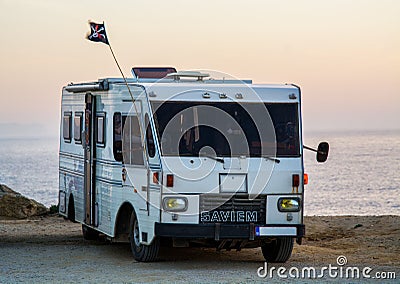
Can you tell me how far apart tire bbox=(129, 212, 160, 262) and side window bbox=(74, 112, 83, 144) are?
2.85 m

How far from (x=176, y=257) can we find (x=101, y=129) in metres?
2.37

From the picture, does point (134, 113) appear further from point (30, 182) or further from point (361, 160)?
point (361, 160)

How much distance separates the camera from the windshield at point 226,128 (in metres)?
15.5

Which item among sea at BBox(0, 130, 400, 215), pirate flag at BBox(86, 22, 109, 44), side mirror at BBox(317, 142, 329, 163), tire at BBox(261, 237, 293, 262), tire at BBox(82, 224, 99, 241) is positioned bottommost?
sea at BBox(0, 130, 400, 215)

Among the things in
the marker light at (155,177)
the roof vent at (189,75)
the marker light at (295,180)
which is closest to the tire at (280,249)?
the marker light at (295,180)

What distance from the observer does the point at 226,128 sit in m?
15.7

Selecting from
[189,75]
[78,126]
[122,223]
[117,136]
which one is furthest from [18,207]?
[189,75]

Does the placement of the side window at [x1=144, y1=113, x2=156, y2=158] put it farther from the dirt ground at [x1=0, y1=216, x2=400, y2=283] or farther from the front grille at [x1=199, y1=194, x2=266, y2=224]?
the dirt ground at [x1=0, y1=216, x2=400, y2=283]

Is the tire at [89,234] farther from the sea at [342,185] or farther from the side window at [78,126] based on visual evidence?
the sea at [342,185]

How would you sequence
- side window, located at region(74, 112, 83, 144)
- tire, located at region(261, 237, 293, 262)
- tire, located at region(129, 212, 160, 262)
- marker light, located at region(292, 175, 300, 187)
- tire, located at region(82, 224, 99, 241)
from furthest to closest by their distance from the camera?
tire, located at region(82, 224, 99, 241) < side window, located at region(74, 112, 83, 144) < tire, located at region(261, 237, 293, 262) < tire, located at region(129, 212, 160, 262) < marker light, located at region(292, 175, 300, 187)

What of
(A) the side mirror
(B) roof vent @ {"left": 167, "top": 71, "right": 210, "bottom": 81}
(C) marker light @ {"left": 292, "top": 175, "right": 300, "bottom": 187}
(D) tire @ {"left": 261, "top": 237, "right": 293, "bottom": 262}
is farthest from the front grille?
(B) roof vent @ {"left": 167, "top": 71, "right": 210, "bottom": 81}

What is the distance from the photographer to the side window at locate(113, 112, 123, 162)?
16.5 m

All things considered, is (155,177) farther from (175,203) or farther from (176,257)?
(176,257)

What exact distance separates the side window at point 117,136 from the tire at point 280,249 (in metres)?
2.61
